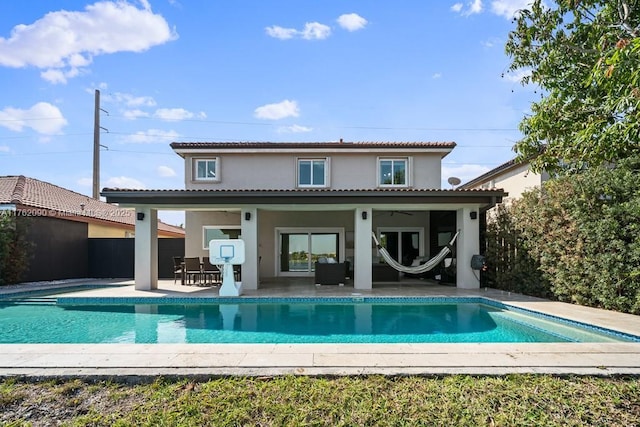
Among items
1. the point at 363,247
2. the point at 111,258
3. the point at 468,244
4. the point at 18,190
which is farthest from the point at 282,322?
the point at 18,190

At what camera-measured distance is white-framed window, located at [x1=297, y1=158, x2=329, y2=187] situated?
17172 mm

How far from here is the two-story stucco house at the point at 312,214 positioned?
13438 mm

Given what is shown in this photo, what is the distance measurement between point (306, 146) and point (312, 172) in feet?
4.01

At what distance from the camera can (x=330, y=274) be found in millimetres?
14531

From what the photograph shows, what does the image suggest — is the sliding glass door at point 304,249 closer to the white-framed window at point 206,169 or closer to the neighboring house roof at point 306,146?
the neighboring house roof at point 306,146

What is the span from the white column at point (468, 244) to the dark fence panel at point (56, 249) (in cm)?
1734

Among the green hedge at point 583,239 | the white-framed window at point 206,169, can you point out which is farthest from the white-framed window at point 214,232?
the green hedge at point 583,239

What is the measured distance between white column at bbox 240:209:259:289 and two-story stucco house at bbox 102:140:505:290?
0.12 feet

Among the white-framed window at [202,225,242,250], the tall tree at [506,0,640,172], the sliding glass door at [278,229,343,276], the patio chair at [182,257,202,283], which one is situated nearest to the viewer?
the tall tree at [506,0,640,172]

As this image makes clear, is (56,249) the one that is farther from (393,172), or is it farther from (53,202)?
(393,172)

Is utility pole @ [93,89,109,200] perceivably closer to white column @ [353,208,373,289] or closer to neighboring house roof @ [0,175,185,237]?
neighboring house roof @ [0,175,185,237]

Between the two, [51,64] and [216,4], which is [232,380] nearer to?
[216,4]

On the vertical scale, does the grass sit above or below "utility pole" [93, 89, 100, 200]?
below

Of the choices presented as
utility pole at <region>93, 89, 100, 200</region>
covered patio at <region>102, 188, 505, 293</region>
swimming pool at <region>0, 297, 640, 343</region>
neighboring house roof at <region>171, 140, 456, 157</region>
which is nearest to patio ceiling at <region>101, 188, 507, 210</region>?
covered patio at <region>102, 188, 505, 293</region>
